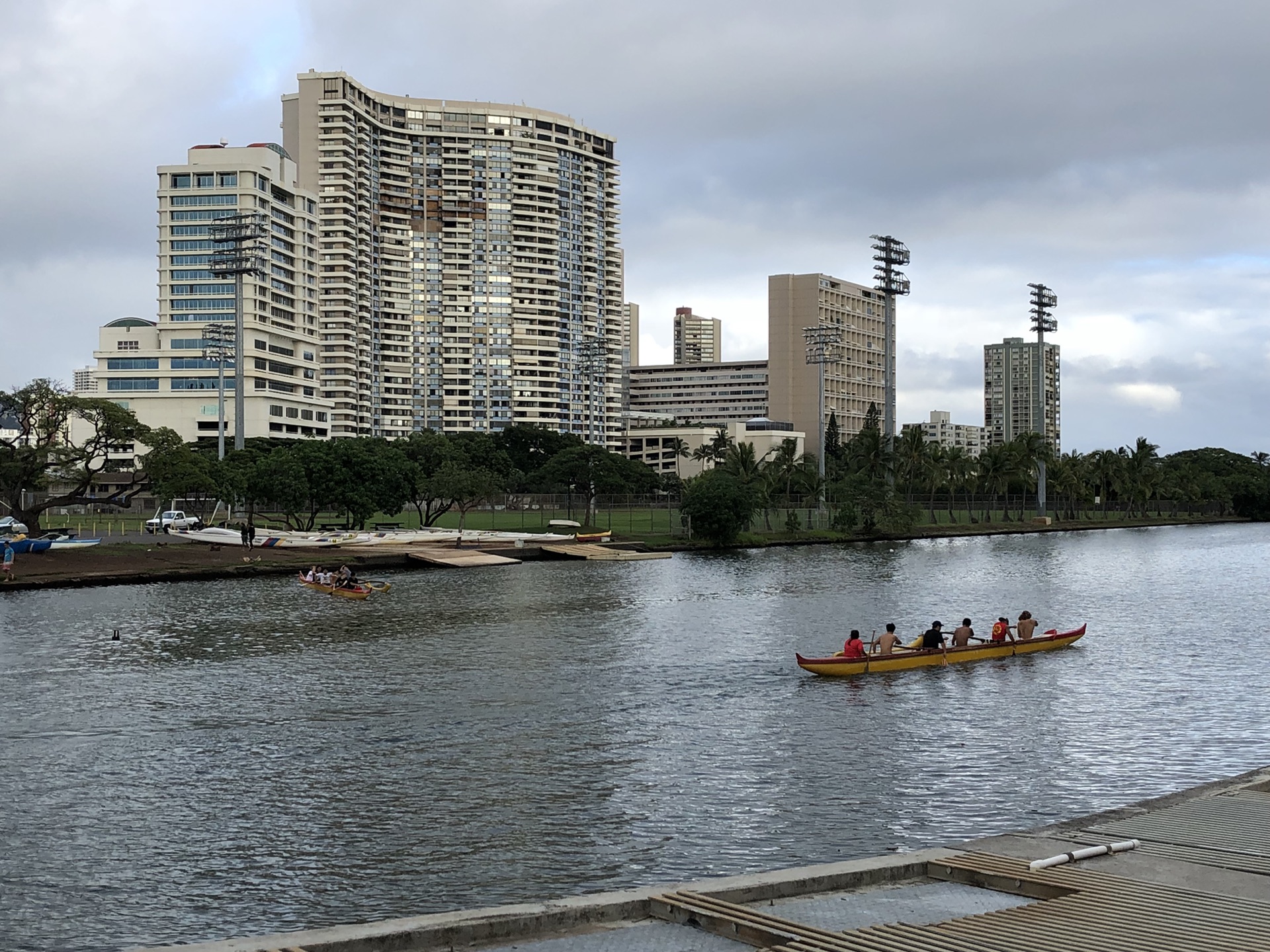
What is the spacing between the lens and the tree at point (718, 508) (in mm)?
102125

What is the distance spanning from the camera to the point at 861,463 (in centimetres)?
14788

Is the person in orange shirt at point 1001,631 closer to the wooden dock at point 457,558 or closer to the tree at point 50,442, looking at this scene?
the wooden dock at point 457,558

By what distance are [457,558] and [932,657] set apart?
5058 cm

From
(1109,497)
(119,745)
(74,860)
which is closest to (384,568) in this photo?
(119,745)

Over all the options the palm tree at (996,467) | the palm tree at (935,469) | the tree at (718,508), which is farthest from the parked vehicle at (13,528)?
the palm tree at (996,467)

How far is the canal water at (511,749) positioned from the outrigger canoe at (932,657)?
0.65 meters

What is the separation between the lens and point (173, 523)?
101 m

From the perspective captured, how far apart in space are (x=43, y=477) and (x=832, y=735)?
195 feet

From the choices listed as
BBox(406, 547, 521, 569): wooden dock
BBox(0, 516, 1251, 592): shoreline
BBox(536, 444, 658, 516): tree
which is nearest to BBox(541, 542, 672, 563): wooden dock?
BBox(0, 516, 1251, 592): shoreline

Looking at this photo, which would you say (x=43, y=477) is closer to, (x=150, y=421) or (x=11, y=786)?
(x=11, y=786)

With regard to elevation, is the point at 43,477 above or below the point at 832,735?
above

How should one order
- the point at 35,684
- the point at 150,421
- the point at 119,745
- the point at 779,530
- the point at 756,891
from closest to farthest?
1. the point at 756,891
2. the point at 119,745
3. the point at 35,684
4. the point at 779,530
5. the point at 150,421

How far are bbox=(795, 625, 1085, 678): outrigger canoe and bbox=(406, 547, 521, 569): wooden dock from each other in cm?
4744

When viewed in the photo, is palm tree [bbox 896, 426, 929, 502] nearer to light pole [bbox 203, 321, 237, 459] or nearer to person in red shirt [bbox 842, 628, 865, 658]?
light pole [bbox 203, 321, 237, 459]
